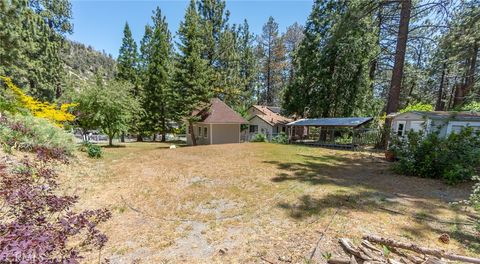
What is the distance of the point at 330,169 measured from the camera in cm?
880

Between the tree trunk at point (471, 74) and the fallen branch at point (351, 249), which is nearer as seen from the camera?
the fallen branch at point (351, 249)

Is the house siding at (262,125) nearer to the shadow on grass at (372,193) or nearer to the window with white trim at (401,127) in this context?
the window with white trim at (401,127)

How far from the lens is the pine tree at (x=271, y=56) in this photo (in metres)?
33.6

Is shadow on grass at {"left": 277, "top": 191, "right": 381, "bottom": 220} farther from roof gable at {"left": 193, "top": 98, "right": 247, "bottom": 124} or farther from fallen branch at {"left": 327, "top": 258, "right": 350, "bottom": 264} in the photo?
roof gable at {"left": 193, "top": 98, "right": 247, "bottom": 124}

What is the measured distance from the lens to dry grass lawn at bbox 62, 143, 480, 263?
138 inches

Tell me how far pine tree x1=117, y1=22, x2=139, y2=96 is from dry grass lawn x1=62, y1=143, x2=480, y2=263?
19.4 meters

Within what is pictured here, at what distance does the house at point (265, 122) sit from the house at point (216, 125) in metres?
5.21

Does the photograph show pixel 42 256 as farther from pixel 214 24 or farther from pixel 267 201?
pixel 214 24

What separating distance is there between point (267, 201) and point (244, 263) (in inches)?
93.5

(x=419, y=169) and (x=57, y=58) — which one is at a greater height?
(x=57, y=58)

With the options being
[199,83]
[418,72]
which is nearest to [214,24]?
[199,83]

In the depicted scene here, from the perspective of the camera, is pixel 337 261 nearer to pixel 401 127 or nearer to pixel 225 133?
pixel 401 127

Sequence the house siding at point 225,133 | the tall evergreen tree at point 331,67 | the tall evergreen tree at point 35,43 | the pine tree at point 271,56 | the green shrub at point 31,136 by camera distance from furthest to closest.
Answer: the pine tree at point 271,56
the tall evergreen tree at point 331,67
the house siding at point 225,133
the tall evergreen tree at point 35,43
the green shrub at point 31,136

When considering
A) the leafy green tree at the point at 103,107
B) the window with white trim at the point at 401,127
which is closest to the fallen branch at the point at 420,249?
the window with white trim at the point at 401,127
